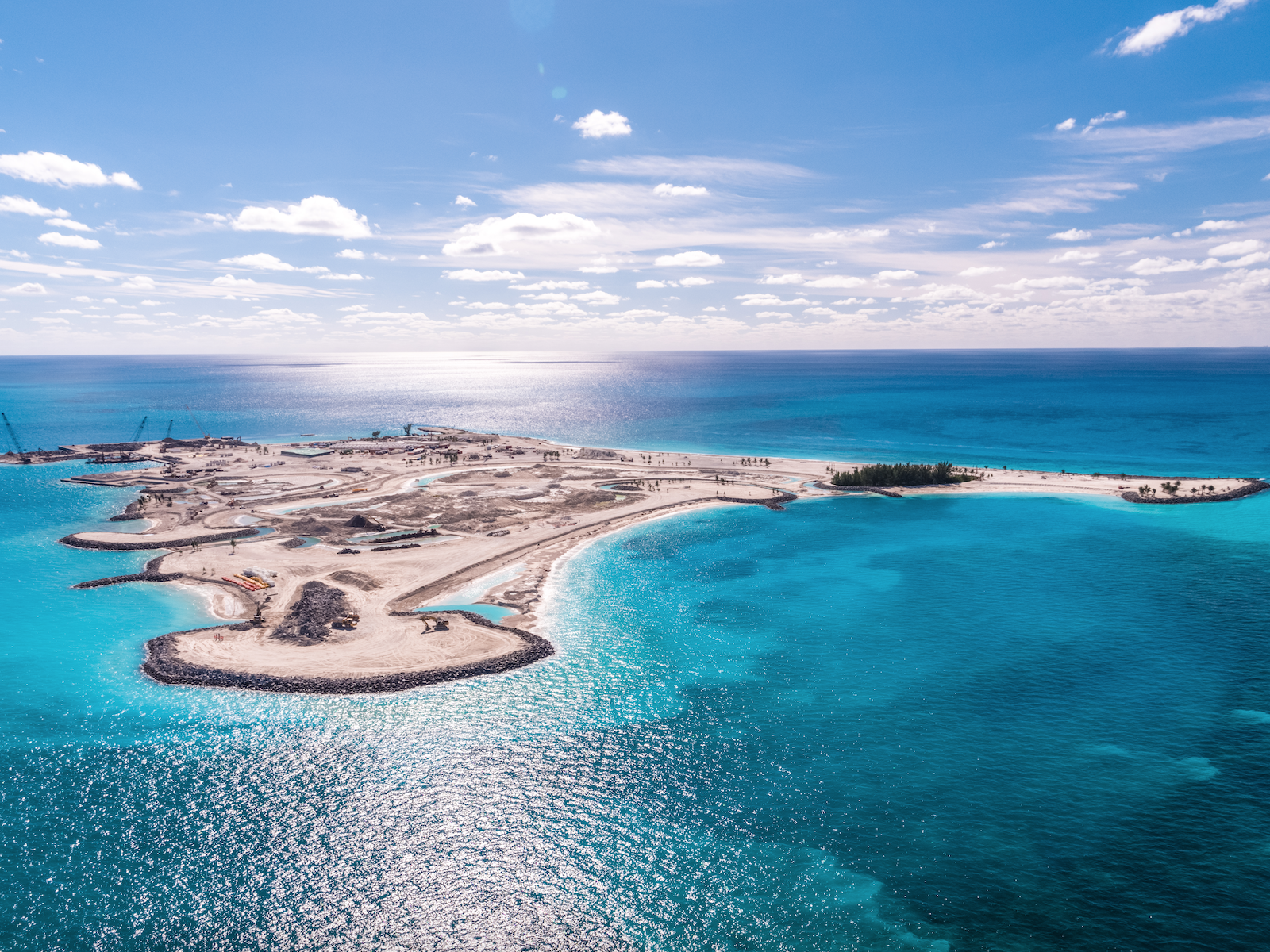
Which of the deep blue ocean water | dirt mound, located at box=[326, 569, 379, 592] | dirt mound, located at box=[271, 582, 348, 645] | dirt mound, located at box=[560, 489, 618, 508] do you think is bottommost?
the deep blue ocean water

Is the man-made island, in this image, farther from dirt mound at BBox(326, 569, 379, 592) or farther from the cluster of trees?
the cluster of trees

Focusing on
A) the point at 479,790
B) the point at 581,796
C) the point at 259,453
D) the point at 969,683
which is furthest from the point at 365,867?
the point at 259,453

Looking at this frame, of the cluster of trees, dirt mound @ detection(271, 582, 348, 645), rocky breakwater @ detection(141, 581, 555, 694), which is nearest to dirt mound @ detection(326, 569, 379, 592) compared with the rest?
dirt mound @ detection(271, 582, 348, 645)

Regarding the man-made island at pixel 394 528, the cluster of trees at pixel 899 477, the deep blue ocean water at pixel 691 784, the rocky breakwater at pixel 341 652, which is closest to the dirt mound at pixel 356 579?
the man-made island at pixel 394 528

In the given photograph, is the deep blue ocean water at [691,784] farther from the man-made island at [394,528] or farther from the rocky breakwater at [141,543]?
the rocky breakwater at [141,543]

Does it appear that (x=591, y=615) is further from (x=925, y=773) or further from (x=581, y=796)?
(x=925, y=773)
